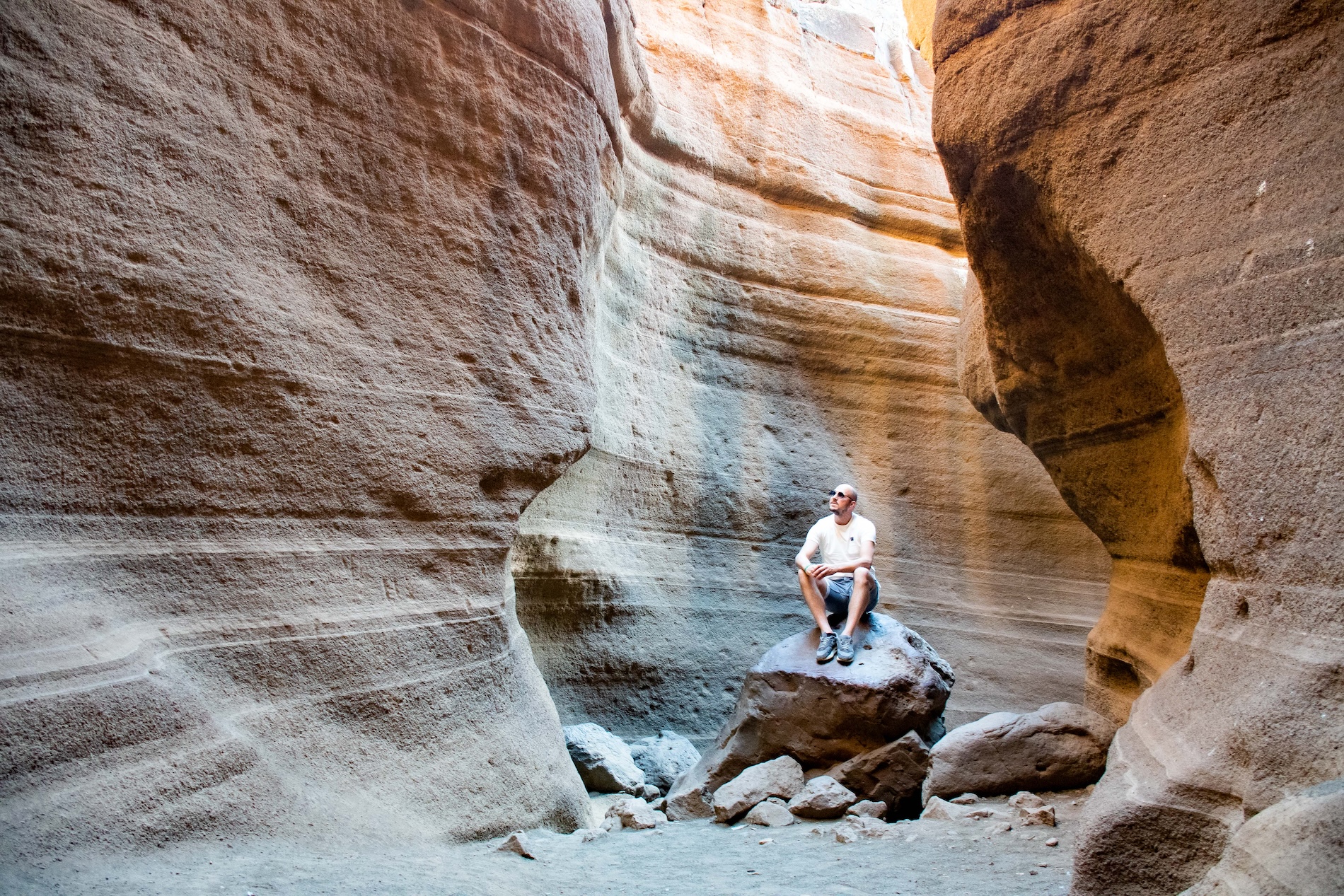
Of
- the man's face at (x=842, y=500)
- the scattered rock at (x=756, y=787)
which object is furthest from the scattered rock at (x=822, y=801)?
the man's face at (x=842, y=500)

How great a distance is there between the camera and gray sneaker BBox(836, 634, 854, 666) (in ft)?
18.0

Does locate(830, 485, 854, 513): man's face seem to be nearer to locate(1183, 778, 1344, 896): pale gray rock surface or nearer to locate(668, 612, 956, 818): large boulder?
locate(668, 612, 956, 818): large boulder

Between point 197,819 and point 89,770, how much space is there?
39cm

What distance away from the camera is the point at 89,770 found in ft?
9.16

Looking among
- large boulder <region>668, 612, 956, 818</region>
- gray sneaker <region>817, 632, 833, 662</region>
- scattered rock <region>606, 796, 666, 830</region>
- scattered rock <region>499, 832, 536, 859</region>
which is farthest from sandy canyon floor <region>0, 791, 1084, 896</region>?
gray sneaker <region>817, 632, 833, 662</region>

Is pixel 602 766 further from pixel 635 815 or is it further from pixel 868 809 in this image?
pixel 868 809

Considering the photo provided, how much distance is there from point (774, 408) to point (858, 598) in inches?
107

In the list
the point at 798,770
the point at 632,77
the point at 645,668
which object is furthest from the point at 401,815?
the point at 632,77

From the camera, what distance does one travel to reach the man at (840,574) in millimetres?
5707

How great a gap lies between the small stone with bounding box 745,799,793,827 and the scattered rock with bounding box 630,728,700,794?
122 cm

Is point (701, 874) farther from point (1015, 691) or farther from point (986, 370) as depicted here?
point (1015, 691)

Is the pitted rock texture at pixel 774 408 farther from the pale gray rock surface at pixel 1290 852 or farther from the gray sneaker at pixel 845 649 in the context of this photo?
the pale gray rock surface at pixel 1290 852

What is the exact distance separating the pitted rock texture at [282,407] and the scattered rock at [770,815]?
33.2 inches

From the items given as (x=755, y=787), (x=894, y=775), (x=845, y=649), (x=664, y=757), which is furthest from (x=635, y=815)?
(x=845, y=649)
